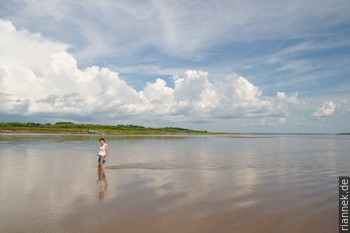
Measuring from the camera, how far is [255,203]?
1265cm

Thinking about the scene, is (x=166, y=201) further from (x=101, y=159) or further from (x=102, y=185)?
(x=101, y=159)

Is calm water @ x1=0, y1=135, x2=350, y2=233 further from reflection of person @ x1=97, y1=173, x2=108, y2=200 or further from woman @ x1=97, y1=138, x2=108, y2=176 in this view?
woman @ x1=97, y1=138, x2=108, y2=176

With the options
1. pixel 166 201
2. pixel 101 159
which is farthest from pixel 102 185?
pixel 101 159

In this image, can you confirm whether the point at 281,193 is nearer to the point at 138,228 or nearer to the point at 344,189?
the point at 344,189

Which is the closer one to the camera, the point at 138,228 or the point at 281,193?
the point at 138,228

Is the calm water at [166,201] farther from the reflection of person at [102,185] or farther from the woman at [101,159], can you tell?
the woman at [101,159]

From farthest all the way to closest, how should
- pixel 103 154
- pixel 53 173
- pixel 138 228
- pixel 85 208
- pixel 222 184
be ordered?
pixel 103 154 < pixel 53 173 < pixel 222 184 < pixel 85 208 < pixel 138 228

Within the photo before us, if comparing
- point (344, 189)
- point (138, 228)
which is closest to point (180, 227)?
point (138, 228)

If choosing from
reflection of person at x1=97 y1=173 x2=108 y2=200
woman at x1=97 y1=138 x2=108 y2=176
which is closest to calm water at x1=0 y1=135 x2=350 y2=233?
reflection of person at x1=97 y1=173 x2=108 y2=200

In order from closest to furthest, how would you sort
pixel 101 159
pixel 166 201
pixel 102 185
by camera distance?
1. pixel 166 201
2. pixel 102 185
3. pixel 101 159

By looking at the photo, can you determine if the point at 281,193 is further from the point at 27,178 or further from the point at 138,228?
the point at 27,178

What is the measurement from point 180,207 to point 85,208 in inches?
146

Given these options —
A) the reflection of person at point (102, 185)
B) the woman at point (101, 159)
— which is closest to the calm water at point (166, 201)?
the reflection of person at point (102, 185)

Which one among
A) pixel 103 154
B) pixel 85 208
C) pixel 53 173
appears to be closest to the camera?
pixel 85 208
